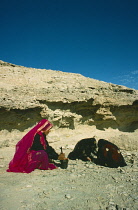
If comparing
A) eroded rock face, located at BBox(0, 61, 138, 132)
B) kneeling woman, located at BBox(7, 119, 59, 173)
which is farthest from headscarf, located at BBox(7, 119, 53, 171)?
eroded rock face, located at BBox(0, 61, 138, 132)

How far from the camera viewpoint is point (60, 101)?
35.8ft

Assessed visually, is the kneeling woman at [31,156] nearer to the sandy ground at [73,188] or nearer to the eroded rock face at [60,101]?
the sandy ground at [73,188]

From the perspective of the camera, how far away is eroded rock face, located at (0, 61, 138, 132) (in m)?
9.88

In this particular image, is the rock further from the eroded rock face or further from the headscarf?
the headscarf

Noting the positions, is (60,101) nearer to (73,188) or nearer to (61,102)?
(61,102)

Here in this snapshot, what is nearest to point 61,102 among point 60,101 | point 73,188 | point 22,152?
point 60,101

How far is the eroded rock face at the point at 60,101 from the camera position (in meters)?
9.88

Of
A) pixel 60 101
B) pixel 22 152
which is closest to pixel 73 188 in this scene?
pixel 22 152

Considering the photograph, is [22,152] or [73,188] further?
[22,152]

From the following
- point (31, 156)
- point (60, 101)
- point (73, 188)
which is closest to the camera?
point (73, 188)

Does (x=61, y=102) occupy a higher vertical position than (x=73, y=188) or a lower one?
higher

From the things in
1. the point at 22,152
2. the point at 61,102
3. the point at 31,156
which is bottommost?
the point at 31,156

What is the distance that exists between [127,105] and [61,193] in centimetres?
1041

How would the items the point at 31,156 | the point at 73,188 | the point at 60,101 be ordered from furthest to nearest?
1. the point at 60,101
2. the point at 31,156
3. the point at 73,188
